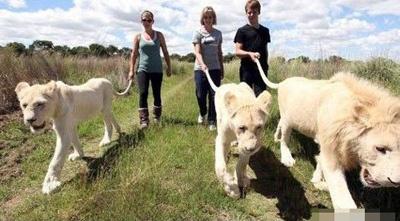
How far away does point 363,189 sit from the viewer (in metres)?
5.69

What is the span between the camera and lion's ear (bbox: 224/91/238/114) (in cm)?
513

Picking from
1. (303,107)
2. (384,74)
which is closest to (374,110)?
(303,107)

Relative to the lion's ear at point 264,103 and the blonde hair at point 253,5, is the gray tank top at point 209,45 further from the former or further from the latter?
the lion's ear at point 264,103

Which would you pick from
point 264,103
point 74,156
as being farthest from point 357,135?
point 74,156

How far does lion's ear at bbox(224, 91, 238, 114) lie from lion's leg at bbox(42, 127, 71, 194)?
2.31 metres

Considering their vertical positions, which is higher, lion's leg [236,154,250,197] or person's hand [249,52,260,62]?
person's hand [249,52,260,62]

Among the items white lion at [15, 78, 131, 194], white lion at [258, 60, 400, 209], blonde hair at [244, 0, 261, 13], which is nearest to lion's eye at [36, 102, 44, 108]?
white lion at [15, 78, 131, 194]

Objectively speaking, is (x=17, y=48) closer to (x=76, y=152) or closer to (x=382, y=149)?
(x=76, y=152)

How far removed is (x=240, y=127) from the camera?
4.89m

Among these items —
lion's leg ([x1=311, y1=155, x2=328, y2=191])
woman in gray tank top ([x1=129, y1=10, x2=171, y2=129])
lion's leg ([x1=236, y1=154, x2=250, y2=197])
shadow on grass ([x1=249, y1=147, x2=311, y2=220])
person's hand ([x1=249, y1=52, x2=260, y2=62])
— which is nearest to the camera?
shadow on grass ([x1=249, y1=147, x2=311, y2=220])

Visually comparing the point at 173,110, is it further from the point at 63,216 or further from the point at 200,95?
the point at 63,216

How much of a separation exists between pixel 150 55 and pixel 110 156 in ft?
8.51

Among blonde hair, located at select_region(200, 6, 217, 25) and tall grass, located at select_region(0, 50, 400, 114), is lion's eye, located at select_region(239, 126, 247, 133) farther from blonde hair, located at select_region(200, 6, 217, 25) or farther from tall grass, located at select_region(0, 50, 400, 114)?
tall grass, located at select_region(0, 50, 400, 114)

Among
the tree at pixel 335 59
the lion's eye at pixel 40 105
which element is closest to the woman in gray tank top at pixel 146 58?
the lion's eye at pixel 40 105
